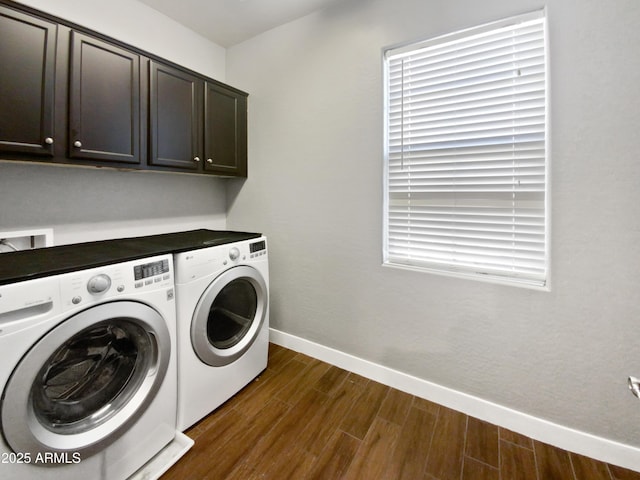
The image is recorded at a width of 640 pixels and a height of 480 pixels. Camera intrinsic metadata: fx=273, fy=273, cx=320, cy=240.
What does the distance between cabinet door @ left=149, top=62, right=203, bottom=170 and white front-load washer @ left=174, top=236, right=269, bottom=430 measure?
0.77 metres

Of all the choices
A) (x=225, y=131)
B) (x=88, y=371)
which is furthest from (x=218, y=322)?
(x=225, y=131)

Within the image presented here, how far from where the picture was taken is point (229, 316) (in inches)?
67.5

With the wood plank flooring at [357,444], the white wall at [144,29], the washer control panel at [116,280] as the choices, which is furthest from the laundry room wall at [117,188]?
the wood plank flooring at [357,444]

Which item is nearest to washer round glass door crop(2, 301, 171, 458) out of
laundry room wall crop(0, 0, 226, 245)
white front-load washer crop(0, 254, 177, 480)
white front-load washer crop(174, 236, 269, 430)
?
white front-load washer crop(0, 254, 177, 480)

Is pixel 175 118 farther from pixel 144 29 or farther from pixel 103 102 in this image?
pixel 144 29

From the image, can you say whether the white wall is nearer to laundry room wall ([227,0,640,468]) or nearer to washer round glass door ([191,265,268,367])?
laundry room wall ([227,0,640,468])

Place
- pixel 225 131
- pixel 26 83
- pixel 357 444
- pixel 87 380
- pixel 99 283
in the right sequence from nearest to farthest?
pixel 99 283
pixel 87 380
pixel 26 83
pixel 357 444
pixel 225 131

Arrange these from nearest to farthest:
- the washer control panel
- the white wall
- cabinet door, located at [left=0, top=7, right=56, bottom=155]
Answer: the washer control panel < cabinet door, located at [left=0, top=7, right=56, bottom=155] < the white wall

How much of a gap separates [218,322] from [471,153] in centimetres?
174

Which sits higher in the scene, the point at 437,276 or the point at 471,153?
the point at 471,153

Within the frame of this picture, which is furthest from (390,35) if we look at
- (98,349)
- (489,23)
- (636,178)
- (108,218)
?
(98,349)

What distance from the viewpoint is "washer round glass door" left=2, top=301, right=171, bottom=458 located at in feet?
2.87

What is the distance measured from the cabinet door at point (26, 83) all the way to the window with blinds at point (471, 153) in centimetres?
178

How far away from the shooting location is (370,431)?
1.45 meters
